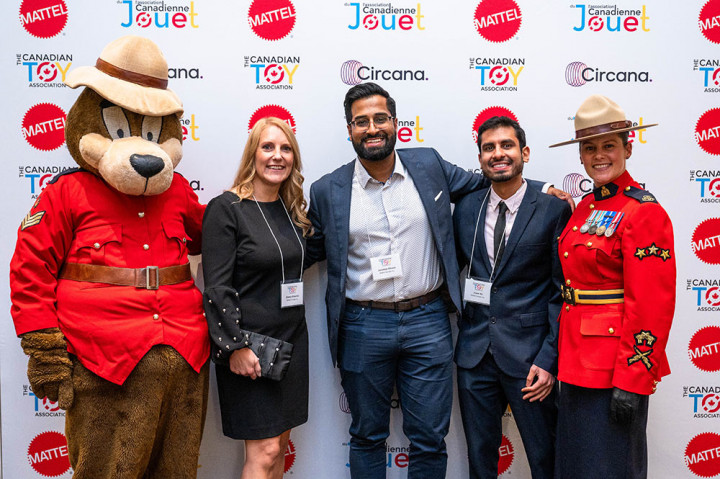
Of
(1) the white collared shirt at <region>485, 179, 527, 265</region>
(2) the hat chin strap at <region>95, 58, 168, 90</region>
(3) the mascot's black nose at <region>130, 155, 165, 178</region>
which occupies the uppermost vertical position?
(2) the hat chin strap at <region>95, 58, 168, 90</region>

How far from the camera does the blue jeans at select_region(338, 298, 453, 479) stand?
222cm

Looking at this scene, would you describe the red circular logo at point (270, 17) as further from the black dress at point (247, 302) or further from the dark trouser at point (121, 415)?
the dark trouser at point (121, 415)

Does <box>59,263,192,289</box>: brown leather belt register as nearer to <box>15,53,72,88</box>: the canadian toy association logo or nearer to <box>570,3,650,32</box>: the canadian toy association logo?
<box>15,53,72,88</box>: the canadian toy association logo

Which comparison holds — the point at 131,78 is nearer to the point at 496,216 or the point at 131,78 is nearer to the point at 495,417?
the point at 496,216

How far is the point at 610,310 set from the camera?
1841 mm

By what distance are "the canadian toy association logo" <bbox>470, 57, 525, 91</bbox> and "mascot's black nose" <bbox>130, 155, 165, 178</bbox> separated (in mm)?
1575

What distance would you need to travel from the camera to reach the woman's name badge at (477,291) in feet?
7.09

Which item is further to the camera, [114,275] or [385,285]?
[385,285]

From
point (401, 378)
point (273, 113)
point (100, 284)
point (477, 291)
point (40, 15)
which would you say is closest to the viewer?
point (100, 284)

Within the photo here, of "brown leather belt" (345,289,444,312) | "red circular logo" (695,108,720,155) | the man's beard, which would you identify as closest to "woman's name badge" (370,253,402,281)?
"brown leather belt" (345,289,444,312)

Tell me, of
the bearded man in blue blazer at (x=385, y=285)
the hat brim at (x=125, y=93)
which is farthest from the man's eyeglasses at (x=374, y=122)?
the hat brim at (x=125, y=93)

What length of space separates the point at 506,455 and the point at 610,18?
2.26m

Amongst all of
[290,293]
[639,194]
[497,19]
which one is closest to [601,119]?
[639,194]

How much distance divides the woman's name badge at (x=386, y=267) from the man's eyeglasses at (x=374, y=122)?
56 centimetres
